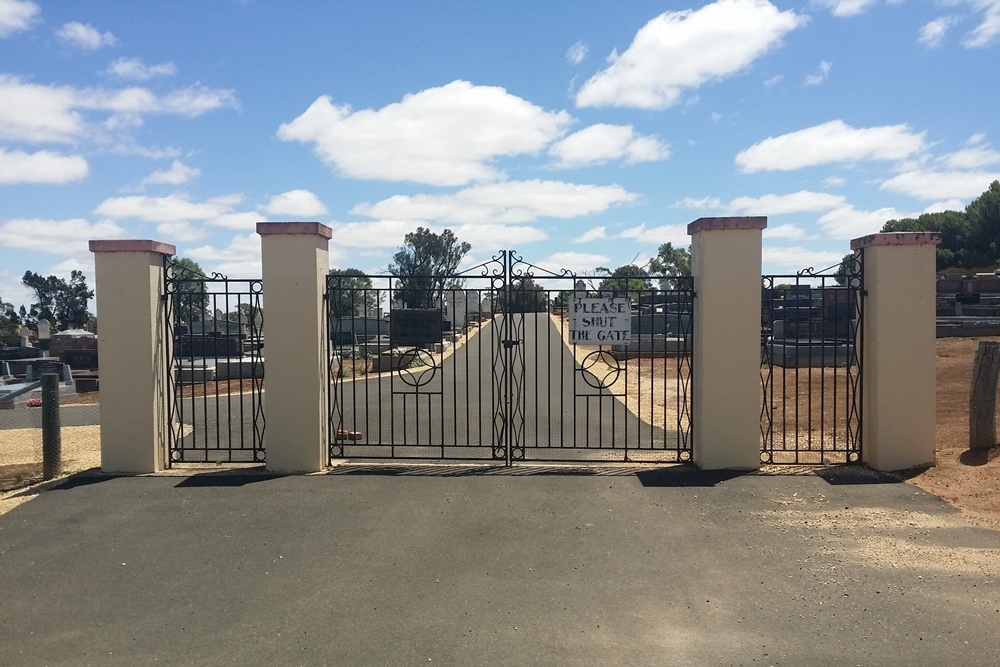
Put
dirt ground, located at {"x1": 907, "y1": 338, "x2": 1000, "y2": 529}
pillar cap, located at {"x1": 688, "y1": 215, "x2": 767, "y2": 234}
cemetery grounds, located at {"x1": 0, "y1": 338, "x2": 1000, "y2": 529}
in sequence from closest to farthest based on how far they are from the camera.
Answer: dirt ground, located at {"x1": 907, "y1": 338, "x2": 1000, "y2": 529} < cemetery grounds, located at {"x1": 0, "y1": 338, "x2": 1000, "y2": 529} < pillar cap, located at {"x1": 688, "y1": 215, "x2": 767, "y2": 234}

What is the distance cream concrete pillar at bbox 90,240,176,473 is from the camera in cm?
838

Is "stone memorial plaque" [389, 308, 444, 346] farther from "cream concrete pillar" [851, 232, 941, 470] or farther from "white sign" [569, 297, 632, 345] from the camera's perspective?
"cream concrete pillar" [851, 232, 941, 470]

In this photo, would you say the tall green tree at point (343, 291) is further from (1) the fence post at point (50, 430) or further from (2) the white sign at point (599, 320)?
(1) the fence post at point (50, 430)

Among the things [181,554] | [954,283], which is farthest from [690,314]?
[954,283]

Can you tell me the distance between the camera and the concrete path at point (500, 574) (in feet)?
14.1

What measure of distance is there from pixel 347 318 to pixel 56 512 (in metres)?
28.0

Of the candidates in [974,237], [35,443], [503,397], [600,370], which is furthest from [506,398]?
[974,237]

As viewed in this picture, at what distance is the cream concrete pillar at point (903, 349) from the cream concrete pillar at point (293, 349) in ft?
20.1

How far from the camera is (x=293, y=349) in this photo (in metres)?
8.41

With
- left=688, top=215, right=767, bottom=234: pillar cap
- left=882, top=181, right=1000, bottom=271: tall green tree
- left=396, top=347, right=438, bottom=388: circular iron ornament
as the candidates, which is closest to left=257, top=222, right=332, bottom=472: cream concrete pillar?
left=396, top=347, right=438, bottom=388: circular iron ornament

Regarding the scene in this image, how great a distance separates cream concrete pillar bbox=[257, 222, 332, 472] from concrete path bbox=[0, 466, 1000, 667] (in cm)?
60

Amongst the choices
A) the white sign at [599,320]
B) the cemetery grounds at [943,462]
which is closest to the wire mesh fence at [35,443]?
the cemetery grounds at [943,462]

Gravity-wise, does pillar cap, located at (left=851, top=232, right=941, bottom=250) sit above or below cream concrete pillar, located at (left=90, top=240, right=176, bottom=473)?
above

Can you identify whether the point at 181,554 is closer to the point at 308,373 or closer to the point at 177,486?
the point at 177,486
